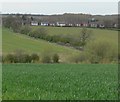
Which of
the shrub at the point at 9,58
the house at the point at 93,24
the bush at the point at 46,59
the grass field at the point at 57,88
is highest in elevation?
the grass field at the point at 57,88

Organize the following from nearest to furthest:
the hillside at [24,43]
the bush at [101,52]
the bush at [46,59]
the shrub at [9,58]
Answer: the shrub at [9,58]
the bush at [46,59]
the bush at [101,52]
the hillside at [24,43]

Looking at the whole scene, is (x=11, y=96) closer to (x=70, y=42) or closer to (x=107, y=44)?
(x=107, y=44)

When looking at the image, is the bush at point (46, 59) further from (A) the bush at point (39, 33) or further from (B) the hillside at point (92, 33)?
(A) the bush at point (39, 33)

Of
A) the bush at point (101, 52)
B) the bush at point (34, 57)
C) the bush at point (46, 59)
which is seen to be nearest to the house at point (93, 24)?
the bush at point (101, 52)

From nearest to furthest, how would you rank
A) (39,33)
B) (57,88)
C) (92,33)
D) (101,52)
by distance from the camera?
1. (57,88)
2. (101,52)
3. (92,33)
4. (39,33)

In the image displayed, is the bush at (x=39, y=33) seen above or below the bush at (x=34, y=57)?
above

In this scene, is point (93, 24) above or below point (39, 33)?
above

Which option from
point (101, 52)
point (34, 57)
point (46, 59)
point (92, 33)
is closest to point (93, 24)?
point (92, 33)

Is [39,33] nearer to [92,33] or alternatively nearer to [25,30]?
[25,30]

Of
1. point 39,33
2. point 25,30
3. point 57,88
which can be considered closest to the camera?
point 57,88

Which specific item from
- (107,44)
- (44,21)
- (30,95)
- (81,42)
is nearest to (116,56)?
(107,44)

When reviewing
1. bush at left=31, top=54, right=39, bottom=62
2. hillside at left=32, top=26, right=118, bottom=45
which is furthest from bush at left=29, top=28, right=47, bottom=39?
bush at left=31, top=54, right=39, bottom=62

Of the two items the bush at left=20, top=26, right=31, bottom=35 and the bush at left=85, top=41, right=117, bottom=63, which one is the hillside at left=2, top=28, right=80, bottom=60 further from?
the bush at left=85, top=41, right=117, bottom=63

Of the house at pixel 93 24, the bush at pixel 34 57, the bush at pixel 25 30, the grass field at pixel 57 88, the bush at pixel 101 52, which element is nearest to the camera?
the grass field at pixel 57 88
